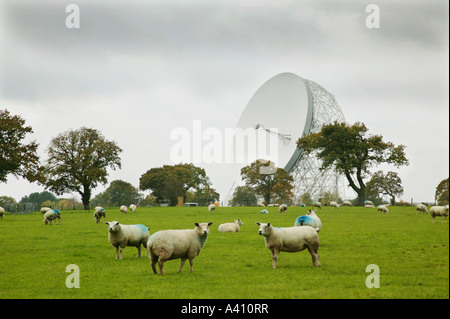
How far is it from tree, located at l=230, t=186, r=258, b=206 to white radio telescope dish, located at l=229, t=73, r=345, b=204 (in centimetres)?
2136

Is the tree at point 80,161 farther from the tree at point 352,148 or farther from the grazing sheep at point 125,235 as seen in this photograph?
the grazing sheep at point 125,235

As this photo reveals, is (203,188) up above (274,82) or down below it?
below

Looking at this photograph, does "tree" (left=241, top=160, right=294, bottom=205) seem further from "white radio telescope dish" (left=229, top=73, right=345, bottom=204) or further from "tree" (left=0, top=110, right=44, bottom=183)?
"tree" (left=0, top=110, right=44, bottom=183)

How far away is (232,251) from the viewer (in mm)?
18453

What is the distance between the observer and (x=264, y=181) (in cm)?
9850

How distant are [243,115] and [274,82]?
10037 millimetres

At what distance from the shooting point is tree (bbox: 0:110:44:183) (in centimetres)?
5778

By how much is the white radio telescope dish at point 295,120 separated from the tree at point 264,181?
3663 mm

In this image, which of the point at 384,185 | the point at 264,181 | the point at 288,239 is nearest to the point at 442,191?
the point at 384,185

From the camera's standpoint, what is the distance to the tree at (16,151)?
5778 centimetres

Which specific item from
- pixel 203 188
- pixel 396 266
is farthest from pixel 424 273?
pixel 203 188

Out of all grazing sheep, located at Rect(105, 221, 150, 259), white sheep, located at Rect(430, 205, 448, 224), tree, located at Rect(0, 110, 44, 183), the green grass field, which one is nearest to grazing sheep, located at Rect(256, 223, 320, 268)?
the green grass field
